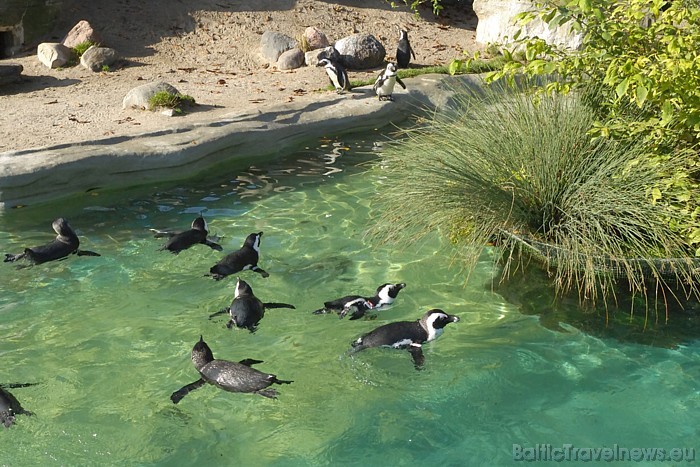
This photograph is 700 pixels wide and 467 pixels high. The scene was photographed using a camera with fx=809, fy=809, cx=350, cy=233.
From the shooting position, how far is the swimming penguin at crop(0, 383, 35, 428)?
4.74m

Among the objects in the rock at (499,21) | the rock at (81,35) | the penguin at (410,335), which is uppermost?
the rock at (499,21)

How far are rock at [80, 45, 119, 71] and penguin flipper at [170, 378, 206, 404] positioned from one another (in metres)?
10.4

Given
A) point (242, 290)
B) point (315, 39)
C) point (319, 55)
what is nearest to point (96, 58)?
point (319, 55)

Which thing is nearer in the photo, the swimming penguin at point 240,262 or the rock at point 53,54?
the swimming penguin at point 240,262

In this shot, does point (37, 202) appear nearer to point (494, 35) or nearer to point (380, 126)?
point (380, 126)

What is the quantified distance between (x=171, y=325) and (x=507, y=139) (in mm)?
3027

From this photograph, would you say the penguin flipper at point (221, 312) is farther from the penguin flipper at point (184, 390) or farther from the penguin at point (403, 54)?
the penguin at point (403, 54)

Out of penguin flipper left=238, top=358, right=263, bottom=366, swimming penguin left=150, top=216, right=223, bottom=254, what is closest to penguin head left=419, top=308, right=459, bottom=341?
penguin flipper left=238, top=358, right=263, bottom=366

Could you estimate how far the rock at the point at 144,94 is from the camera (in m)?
11.4

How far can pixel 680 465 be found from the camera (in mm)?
4641

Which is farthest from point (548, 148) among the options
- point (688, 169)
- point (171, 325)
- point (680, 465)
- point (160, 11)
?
point (160, 11)

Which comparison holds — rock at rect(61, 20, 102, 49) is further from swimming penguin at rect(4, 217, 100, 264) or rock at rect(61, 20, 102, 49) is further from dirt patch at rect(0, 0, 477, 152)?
swimming penguin at rect(4, 217, 100, 264)

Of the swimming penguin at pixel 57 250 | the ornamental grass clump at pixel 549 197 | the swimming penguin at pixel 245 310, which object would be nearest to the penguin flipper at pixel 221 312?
the swimming penguin at pixel 245 310

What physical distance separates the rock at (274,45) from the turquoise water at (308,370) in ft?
25.8
